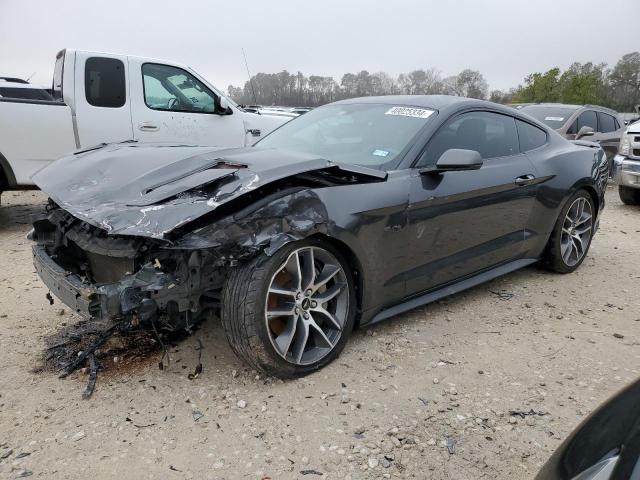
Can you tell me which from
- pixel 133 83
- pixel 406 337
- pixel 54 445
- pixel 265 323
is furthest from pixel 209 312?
pixel 133 83

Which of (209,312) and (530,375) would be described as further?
(530,375)

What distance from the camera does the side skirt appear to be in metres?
3.22

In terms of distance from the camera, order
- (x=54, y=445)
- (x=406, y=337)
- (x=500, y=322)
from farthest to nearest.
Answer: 1. (x=500, y=322)
2. (x=406, y=337)
3. (x=54, y=445)

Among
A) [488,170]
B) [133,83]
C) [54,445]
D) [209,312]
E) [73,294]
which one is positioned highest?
[133,83]

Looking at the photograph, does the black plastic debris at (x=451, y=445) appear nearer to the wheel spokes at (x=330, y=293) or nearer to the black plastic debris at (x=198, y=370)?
the wheel spokes at (x=330, y=293)

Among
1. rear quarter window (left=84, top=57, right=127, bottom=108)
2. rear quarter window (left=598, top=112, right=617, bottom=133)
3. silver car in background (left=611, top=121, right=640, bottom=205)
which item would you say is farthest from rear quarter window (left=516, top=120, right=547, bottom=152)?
rear quarter window (left=598, top=112, right=617, bottom=133)

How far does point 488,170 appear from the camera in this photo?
3.76 m

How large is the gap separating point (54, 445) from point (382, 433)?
4.80ft

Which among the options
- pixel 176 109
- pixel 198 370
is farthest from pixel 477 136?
pixel 176 109

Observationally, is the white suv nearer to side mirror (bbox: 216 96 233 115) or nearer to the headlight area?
side mirror (bbox: 216 96 233 115)

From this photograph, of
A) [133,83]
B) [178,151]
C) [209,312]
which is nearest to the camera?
[209,312]

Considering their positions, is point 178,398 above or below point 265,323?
below

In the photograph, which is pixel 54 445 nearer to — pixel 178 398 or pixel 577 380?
pixel 178 398

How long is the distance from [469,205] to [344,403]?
1.64m
